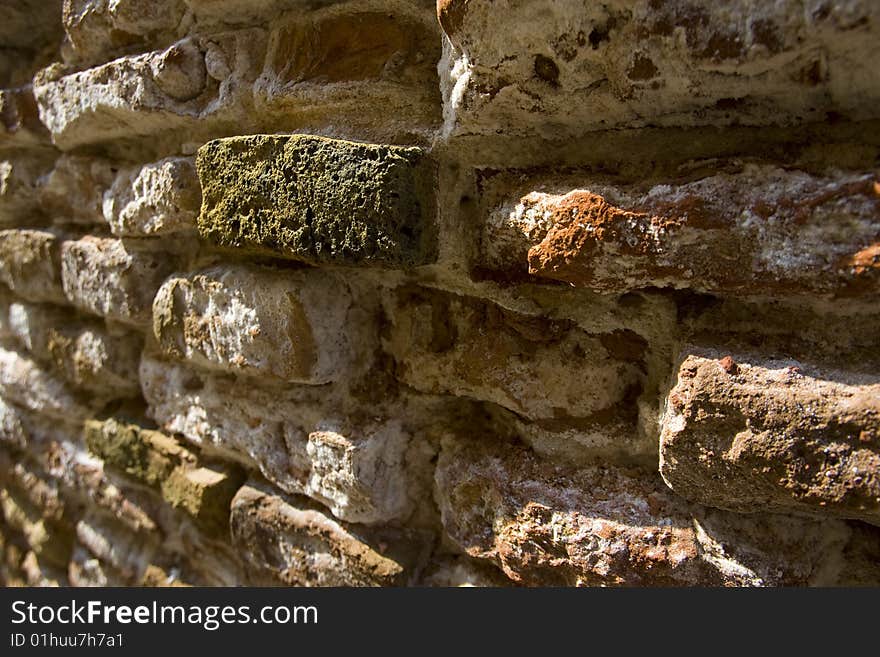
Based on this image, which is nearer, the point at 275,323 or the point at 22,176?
the point at 275,323

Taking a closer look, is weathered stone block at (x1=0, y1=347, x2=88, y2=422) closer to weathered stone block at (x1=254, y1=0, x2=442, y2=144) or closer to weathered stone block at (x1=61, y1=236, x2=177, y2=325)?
weathered stone block at (x1=61, y1=236, x2=177, y2=325)

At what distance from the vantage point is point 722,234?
0.51 meters

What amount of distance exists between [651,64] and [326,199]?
35 centimetres

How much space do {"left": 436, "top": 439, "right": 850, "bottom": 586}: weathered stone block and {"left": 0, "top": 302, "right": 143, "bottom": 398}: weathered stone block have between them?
70cm

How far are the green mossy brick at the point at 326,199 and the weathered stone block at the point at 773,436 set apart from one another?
0.31 m

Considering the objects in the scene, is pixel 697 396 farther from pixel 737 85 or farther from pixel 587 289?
pixel 737 85

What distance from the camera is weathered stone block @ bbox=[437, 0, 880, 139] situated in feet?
1.52

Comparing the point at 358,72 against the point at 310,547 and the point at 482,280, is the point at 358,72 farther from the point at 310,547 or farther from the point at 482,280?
the point at 310,547

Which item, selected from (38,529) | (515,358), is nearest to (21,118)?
(38,529)

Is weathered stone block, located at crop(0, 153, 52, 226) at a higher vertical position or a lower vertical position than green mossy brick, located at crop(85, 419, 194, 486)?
higher

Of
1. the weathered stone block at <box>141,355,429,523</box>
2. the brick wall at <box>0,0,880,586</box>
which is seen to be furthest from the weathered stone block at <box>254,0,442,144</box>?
the weathered stone block at <box>141,355,429,523</box>

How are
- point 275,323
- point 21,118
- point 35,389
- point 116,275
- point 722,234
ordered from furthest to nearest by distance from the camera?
point 35,389
point 21,118
point 116,275
point 275,323
point 722,234

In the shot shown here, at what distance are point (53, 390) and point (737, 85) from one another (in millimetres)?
1353

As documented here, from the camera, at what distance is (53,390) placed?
4.30ft
